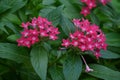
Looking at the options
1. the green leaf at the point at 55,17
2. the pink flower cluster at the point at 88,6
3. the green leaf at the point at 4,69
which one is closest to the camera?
the green leaf at the point at 55,17

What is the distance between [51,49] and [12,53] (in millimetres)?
229

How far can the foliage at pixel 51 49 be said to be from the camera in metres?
1.89

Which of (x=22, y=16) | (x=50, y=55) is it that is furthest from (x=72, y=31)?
(x=22, y=16)

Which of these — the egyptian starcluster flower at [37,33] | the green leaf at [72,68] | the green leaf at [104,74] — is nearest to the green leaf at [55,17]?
the egyptian starcluster flower at [37,33]

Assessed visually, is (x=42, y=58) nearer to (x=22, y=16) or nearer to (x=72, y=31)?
(x=72, y=31)

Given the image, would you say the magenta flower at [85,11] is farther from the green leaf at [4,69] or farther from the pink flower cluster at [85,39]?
the green leaf at [4,69]

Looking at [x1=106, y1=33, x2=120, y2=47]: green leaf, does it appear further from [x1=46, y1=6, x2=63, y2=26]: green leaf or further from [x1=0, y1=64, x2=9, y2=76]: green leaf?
[x1=0, y1=64, x2=9, y2=76]: green leaf

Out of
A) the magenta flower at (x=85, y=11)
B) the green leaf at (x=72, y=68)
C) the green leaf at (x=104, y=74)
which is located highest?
the magenta flower at (x=85, y=11)

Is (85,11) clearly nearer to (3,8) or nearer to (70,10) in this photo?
(70,10)

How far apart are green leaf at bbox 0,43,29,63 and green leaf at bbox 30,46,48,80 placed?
11 centimetres

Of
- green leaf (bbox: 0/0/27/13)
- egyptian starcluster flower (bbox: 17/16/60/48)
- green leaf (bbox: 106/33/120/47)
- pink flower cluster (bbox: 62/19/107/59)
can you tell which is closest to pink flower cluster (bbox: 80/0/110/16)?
green leaf (bbox: 106/33/120/47)

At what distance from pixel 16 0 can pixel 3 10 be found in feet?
0.49

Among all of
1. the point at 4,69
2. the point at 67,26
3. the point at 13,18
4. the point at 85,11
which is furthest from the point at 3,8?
the point at 85,11

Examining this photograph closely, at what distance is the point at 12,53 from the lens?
1934mm
